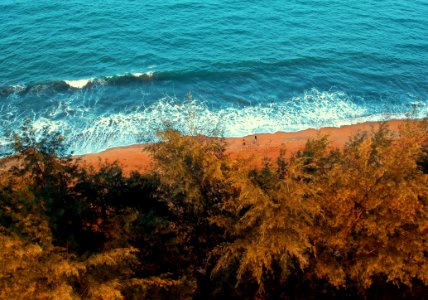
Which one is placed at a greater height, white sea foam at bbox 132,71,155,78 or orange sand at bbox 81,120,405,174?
white sea foam at bbox 132,71,155,78

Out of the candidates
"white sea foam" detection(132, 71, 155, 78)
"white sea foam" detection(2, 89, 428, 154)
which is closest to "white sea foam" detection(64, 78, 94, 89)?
"white sea foam" detection(2, 89, 428, 154)

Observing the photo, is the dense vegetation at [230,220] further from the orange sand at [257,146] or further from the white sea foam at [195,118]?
the white sea foam at [195,118]

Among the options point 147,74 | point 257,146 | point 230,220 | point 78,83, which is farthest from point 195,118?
point 230,220

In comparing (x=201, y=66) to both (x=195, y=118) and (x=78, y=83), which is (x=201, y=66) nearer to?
(x=195, y=118)

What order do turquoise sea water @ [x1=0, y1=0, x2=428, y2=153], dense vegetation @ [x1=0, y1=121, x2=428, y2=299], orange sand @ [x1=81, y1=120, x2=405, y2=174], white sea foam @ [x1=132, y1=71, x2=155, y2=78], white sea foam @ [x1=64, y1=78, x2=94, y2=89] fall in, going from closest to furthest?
1. dense vegetation @ [x1=0, y1=121, x2=428, y2=299]
2. orange sand @ [x1=81, y1=120, x2=405, y2=174]
3. turquoise sea water @ [x1=0, y1=0, x2=428, y2=153]
4. white sea foam @ [x1=64, y1=78, x2=94, y2=89]
5. white sea foam @ [x1=132, y1=71, x2=155, y2=78]

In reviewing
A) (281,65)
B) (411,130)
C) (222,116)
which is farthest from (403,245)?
(281,65)

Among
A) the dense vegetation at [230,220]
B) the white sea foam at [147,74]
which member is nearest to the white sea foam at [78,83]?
the white sea foam at [147,74]

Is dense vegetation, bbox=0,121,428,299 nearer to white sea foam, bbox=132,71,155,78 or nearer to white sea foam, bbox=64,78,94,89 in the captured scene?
white sea foam, bbox=64,78,94,89
